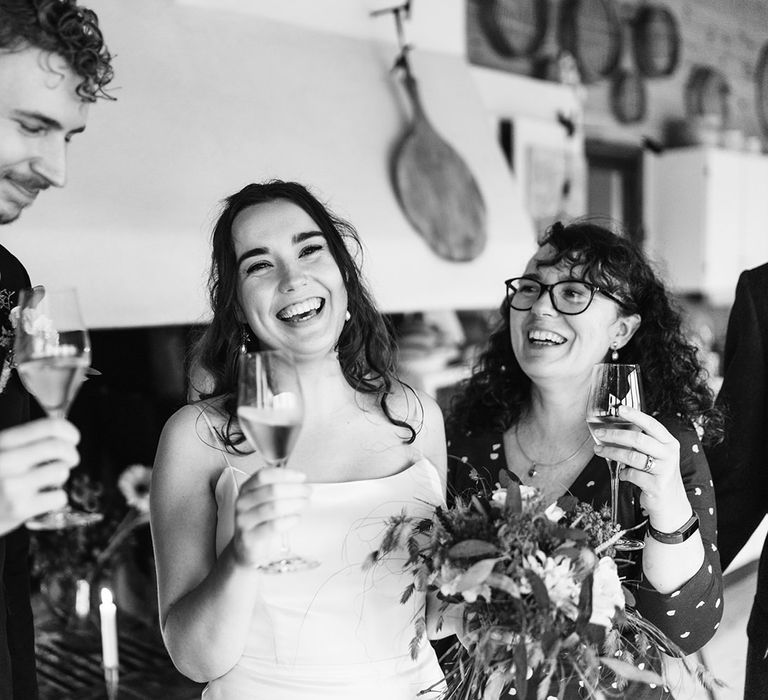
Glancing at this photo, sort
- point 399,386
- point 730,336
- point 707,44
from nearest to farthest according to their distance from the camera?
point 399,386, point 730,336, point 707,44

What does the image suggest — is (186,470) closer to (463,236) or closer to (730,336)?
(730,336)

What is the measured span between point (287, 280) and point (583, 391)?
2.32 feet

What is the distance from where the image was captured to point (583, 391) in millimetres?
1895

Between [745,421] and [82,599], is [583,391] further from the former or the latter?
[82,599]

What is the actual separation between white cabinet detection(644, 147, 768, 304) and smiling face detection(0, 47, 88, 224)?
5.05m

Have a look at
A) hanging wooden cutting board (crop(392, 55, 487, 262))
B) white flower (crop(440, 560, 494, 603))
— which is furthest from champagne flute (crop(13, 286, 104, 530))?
hanging wooden cutting board (crop(392, 55, 487, 262))

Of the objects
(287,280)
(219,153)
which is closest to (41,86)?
(287,280)

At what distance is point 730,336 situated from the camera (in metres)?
1.92

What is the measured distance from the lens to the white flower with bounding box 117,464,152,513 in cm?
296

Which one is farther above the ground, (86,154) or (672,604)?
(86,154)

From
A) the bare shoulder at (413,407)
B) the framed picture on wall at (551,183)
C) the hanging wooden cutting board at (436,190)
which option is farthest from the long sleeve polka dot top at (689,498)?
the framed picture on wall at (551,183)

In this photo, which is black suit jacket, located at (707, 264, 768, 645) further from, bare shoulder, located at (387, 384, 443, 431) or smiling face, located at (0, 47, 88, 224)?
smiling face, located at (0, 47, 88, 224)

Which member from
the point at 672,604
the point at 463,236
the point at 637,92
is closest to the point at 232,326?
the point at 672,604

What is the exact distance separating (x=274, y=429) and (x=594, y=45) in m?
4.68
